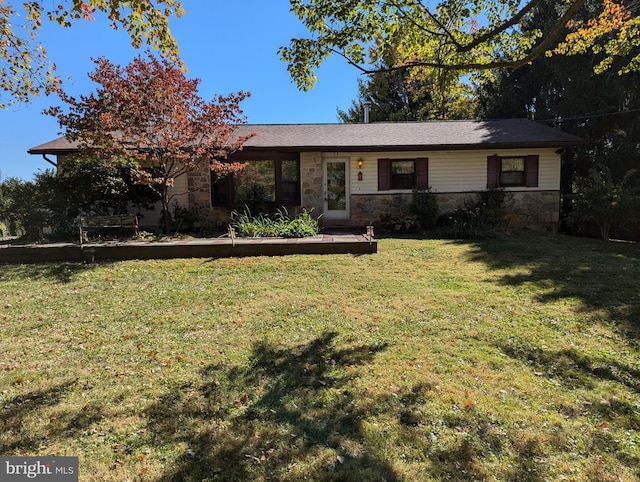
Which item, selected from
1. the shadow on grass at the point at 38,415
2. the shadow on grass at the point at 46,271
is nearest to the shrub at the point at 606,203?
the shadow on grass at the point at 38,415

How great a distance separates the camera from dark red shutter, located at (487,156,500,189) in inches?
475

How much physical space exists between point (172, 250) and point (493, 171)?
9926 millimetres

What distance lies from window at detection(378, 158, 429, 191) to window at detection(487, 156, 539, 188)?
2079 millimetres

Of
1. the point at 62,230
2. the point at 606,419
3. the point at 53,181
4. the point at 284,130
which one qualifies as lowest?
the point at 606,419

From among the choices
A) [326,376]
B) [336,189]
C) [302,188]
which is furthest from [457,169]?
[326,376]

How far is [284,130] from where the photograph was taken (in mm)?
13672

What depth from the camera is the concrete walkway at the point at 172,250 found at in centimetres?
766

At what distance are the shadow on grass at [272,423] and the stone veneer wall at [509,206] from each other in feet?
28.8

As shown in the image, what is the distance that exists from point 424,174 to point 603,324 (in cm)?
831

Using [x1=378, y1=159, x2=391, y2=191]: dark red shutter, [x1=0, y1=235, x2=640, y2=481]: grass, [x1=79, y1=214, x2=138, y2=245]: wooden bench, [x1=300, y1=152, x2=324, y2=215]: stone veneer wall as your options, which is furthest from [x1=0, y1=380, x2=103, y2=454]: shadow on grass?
[x1=378, y1=159, x2=391, y2=191]: dark red shutter

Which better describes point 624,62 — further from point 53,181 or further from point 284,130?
point 53,181

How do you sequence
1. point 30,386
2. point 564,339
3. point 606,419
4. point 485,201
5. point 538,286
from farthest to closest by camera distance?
1. point 485,201
2. point 538,286
3. point 564,339
4. point 30,386
5. point 606,419

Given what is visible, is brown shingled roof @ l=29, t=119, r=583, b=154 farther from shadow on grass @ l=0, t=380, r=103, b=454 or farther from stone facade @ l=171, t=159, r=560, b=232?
shadow on grass @ l=0, t=380, r=103, b=454

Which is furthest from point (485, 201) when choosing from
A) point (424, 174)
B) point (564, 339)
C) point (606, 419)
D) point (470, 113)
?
point (470, 113)
